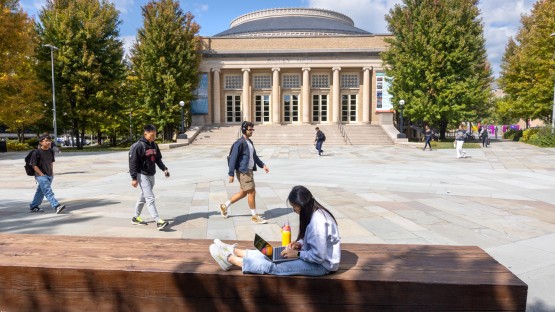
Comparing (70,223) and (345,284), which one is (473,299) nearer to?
(345,284)

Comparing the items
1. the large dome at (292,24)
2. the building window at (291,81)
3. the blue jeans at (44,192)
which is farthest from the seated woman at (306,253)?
the large dome at (292,24)

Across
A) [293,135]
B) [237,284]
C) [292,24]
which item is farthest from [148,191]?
[292,24]

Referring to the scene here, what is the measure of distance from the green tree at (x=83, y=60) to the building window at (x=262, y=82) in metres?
15.6

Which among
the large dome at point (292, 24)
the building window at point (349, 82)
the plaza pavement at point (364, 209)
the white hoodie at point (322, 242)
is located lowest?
the plaza pavement at point (364, 209)

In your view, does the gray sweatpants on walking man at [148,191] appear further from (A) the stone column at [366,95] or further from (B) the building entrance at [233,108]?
(A) the stone column at [366,95]

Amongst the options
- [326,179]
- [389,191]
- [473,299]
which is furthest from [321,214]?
[326,179]

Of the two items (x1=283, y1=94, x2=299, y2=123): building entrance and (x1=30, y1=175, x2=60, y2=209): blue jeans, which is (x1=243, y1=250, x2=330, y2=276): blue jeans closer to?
(x1=30, y1=175, x2=60, y2=209): blue jeans

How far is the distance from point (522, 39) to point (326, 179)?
35.0 m

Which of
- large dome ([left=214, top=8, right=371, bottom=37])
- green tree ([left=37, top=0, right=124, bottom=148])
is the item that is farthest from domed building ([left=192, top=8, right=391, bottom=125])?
green tree ([left=37, top=0, right=124, bottom=148])

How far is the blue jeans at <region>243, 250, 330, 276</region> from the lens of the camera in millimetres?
3219

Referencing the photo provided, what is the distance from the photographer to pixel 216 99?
145ft

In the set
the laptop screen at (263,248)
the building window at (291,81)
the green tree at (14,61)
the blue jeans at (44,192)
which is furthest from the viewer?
the building window at (291,81)

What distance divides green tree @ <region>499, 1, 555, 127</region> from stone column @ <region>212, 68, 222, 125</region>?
28.9m

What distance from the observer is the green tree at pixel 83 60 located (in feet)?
105
